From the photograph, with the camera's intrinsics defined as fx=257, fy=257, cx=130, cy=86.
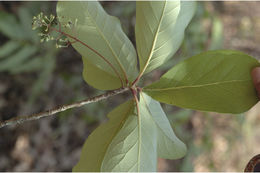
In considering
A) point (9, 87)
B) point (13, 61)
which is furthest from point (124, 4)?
point (9, 87)

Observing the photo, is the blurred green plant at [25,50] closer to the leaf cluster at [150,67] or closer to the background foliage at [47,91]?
the background foliage at [47,91]

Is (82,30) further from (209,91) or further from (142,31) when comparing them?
(209,91)

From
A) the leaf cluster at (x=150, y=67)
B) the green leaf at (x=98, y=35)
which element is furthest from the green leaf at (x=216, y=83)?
the green leaf at (x=98, y=35)

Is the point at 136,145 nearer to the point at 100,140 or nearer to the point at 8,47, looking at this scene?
the point at 100,140

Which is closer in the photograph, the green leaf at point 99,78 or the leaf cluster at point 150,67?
the leaf cluster at point 150,67

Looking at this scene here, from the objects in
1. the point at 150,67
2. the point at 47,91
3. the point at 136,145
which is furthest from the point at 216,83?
the point at 47,91

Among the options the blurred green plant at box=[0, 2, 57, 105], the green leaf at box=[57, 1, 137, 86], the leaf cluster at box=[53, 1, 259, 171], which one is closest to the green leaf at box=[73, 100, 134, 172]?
the leaf cluster at box=[53, 1, 259, 171]
